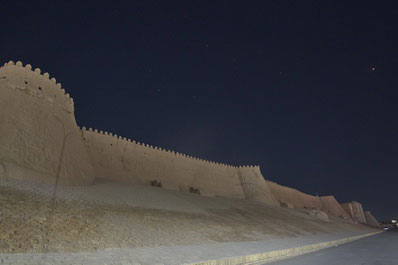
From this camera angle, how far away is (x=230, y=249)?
9.61 meters

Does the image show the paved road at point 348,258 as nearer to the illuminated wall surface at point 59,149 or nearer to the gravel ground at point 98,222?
the gravel ground at point 98,222

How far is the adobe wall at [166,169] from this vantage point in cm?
2036

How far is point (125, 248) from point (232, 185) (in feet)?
81.2

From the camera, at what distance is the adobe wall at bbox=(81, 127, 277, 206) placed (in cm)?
2036

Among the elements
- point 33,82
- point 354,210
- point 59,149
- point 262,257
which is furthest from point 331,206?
point 33,82

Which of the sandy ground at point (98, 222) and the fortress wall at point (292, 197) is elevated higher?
the fortress wall at point (292, 197)

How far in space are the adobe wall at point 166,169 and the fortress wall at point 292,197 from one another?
383 inches

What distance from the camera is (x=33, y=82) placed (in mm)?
13852

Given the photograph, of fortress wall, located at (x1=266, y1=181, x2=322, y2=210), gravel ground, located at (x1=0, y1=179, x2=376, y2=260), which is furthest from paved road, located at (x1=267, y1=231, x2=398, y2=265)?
fortress wall, located at (x1=266, y1=181, x2=322, y2=210)

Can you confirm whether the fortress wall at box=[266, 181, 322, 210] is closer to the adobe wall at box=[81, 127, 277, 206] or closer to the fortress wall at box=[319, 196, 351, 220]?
the fortress wall at box=[319, 196, 351, 220]

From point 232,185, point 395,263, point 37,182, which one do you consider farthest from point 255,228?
point 232,185

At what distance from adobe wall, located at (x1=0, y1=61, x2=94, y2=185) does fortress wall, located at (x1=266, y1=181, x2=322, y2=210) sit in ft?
106

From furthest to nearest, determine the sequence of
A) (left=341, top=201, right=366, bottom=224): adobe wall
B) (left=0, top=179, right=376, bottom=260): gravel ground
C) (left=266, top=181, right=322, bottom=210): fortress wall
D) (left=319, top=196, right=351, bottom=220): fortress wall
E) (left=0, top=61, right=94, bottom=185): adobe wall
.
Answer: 1. (left=341, top=201, right=366, bottom=224): adobe wall
2. (left=319, top=196, right=351, bottom=220): fortress wall
3. (left=266, top=181, right=322, bottom=210): fortress wall
4. (left=0, top=61, right=94, bottom=185): adobe wall
5. (left=0, top=179, right=376, bottom=260): gravel ground

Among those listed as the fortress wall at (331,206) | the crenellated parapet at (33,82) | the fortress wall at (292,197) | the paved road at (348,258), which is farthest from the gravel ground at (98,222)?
the fortress wall at (331,206)
